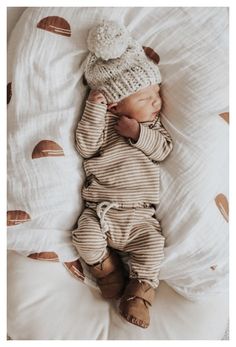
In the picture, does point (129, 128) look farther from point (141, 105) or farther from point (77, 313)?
point (77, 313)

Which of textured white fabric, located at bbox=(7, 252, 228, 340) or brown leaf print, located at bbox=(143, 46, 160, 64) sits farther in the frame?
brown leaf print, located at bbox=(143, 46, 160, 64)

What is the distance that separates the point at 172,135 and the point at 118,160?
17cm

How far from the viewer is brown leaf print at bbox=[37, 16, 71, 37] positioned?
1.38m

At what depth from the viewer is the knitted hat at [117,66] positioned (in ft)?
4.34

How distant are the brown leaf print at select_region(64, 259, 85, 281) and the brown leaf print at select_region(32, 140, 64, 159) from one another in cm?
30

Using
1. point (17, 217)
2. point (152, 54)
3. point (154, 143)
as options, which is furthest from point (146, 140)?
point (17, 217)

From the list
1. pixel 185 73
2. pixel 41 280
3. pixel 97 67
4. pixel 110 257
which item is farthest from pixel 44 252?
pixel 185 73

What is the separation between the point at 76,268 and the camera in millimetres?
1394

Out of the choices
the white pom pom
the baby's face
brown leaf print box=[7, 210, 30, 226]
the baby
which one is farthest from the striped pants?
the white pom pom

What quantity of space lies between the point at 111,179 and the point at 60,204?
153mm

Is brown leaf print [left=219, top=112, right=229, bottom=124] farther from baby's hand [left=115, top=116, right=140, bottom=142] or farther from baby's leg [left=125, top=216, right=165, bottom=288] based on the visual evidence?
baby's leg [left=125, top=216, right=165, bottom=288]

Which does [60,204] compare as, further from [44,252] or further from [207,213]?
[207,213]

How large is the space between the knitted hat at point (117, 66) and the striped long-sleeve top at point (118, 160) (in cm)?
6

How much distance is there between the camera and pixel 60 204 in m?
1.35
